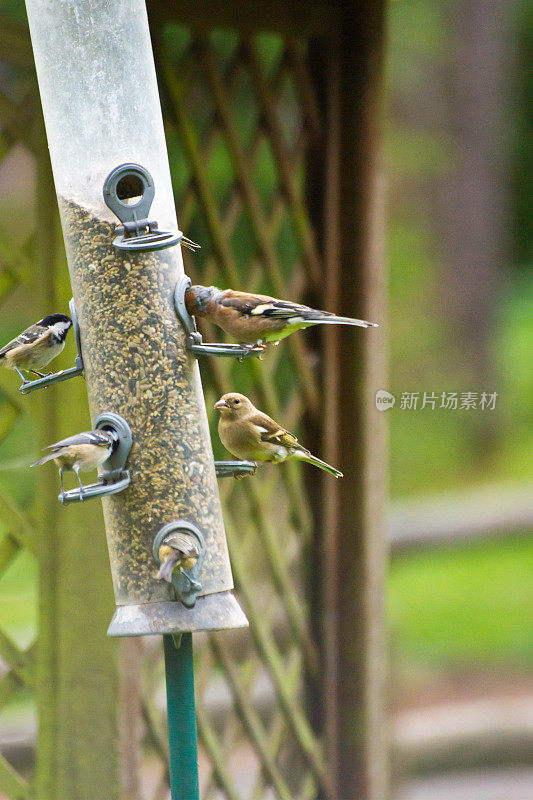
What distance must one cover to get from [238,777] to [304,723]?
2.20 meters

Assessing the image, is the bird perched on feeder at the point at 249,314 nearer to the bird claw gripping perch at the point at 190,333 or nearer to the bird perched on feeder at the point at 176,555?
the bird claw gripping perch at the point at 190,333

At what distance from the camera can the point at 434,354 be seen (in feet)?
40.2

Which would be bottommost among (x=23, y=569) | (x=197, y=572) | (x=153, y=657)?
(x=23, y=569)

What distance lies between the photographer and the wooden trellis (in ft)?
9.89

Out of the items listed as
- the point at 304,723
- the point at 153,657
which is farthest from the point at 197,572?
the point at 304,723

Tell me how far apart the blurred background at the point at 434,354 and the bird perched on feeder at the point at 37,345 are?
75 cm

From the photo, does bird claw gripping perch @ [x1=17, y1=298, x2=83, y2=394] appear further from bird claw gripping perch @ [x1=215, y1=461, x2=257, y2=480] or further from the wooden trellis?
the wooden trellis

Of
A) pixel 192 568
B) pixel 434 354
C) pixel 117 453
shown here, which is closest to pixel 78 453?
pixel 117 453

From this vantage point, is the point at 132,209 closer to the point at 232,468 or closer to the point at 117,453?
the point at 117,453

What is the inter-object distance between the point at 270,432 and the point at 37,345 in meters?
0.59

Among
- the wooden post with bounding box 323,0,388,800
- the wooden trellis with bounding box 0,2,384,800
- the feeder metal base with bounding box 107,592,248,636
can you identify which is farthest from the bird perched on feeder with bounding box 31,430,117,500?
the wooden post with bounding box 323,0,388,800

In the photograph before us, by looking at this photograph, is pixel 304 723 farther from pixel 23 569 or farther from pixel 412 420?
pixel 412 420

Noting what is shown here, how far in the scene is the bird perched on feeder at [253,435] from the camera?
7.88 ft

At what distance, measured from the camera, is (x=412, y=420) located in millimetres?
11539
